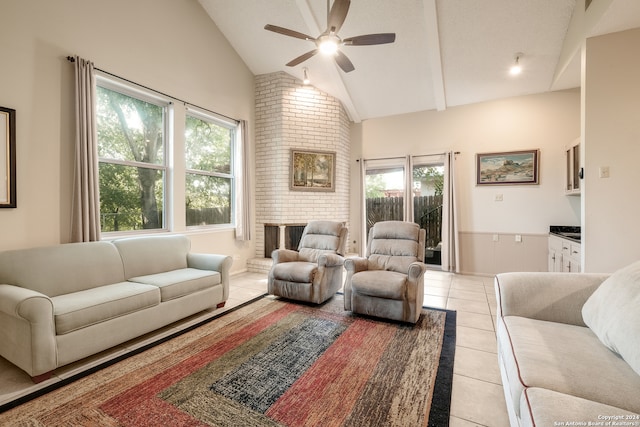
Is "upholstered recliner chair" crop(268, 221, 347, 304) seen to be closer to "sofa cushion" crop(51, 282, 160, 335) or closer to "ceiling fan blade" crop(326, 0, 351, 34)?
"sofa cushion" crop(51, 282, 160, 335)

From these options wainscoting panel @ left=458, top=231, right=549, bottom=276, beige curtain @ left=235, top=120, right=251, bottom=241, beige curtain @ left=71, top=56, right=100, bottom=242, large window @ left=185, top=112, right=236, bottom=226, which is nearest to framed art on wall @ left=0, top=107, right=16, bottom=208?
beige curtain @ left=71, top=56, right=100, bottom=242

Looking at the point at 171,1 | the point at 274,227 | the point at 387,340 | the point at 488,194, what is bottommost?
the point at 387,340

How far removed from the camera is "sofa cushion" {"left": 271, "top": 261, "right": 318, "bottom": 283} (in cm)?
325

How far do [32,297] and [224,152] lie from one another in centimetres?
345

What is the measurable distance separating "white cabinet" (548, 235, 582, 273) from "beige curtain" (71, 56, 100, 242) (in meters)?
5.01

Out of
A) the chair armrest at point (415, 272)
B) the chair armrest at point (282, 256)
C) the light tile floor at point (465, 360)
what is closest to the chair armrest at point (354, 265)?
the chair armrest at point (415, 272)

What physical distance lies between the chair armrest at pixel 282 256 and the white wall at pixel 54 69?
6.88 ft

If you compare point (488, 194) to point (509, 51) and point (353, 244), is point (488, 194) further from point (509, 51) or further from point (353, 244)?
point (353, 244)

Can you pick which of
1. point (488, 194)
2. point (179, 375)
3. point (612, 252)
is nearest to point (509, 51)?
point (488, 194)

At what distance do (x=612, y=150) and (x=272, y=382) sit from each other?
3633mm

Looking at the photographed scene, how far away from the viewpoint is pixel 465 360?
216cm

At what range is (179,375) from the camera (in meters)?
1.93

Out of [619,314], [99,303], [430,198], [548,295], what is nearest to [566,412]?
[619,314]

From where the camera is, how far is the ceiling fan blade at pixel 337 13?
2.39 metres
